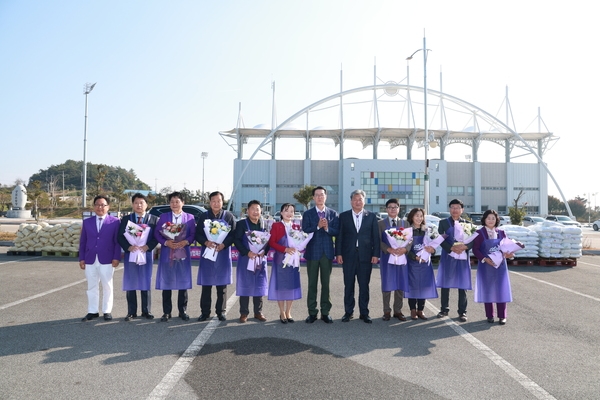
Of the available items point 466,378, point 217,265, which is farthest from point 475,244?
point 217,265

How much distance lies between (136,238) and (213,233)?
1.15 metres

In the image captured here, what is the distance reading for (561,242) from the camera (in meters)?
12.8

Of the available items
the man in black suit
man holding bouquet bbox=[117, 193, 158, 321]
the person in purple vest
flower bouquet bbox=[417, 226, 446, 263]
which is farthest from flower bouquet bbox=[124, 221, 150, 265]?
flower bouquet bbox=[417, 226, 446, 263]

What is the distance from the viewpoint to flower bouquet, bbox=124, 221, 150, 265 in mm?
6199

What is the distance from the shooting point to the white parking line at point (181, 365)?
3.65 metres

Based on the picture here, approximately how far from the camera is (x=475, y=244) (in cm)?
652

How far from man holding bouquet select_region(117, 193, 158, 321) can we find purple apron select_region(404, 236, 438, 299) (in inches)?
153

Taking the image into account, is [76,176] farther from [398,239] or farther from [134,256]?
[398,239]

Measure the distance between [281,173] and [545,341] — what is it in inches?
2117

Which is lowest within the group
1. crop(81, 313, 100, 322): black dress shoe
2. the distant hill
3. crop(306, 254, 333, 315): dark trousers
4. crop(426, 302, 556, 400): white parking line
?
crop(426, 302, 556, 400): white parking line

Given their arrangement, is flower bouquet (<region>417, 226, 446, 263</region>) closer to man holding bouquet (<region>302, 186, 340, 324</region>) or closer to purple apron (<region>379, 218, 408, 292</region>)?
purple apron (<region>379, 218, 408, 292</region>)

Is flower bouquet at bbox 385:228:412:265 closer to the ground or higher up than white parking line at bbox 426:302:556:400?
higher up

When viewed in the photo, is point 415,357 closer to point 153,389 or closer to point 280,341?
point 280,341

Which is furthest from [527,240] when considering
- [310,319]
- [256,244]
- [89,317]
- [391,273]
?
[89,317]
